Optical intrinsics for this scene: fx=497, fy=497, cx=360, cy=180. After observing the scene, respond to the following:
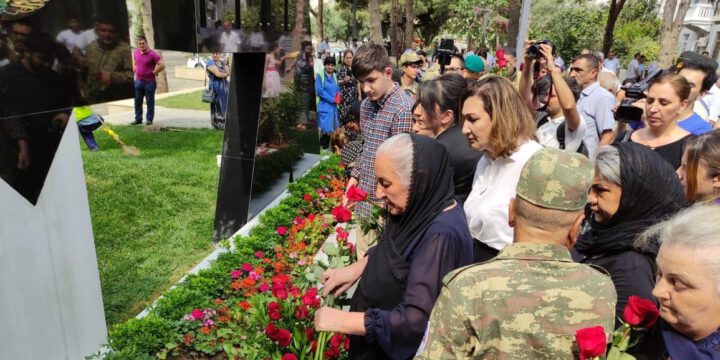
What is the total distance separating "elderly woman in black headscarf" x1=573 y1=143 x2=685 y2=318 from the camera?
5.46 ft

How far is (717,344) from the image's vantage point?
1284 millimetres

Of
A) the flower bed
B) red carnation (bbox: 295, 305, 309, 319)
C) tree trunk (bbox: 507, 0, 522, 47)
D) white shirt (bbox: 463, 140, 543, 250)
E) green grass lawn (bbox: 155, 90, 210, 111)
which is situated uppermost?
tree trunk (bbox: 507, 0, 522, 47)

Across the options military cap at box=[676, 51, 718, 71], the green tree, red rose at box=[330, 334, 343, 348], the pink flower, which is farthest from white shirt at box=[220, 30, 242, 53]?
the green tree

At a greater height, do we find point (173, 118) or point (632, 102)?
point (632, 102)

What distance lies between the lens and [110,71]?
2.79 metres

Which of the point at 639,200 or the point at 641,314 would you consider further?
the point at 639,200

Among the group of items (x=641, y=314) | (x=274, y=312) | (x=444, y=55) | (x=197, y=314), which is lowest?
(x=197, y=314)

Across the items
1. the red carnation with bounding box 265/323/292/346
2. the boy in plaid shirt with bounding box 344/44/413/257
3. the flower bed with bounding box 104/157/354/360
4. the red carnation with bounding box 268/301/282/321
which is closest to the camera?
the red carnation with bounding box 265/323/292/346

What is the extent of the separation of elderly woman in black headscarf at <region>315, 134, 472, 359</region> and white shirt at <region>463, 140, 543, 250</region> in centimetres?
66

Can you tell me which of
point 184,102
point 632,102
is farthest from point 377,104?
point 184,102

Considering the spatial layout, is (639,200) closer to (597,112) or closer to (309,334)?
(309,334)

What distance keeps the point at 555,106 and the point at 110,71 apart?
11.1 feet

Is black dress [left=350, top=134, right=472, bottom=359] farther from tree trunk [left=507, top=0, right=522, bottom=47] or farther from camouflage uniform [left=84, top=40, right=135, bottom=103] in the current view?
tree trunk [left=507, top=0, right=522, bottom=47]

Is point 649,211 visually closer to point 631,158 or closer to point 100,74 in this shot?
point 631,158
